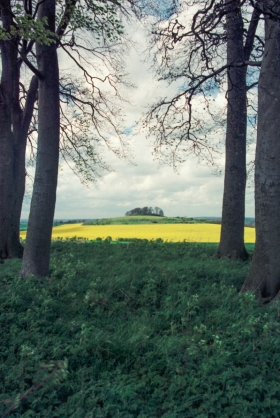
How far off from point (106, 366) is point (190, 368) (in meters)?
1.17

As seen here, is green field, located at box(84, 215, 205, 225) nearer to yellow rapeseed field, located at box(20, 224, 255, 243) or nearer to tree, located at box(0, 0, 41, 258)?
yellow rapeseed field, located at box(20, 224, 255, 243)

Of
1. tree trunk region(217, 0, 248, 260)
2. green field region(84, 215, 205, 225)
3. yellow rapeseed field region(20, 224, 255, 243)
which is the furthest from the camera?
green field region(84, 215, 205, 225)

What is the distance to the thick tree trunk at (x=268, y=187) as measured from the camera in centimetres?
740

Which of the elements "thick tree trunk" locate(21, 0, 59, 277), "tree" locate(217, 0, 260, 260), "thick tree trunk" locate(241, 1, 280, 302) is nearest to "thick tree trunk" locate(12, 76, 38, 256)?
"thick tree trunk" locate(21, 0, 59, 277)

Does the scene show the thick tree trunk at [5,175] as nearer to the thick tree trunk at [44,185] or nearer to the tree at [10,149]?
the tree at [10,149]

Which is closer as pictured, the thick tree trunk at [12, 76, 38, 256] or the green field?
the thick tree trunk at [12, 76, 38, 256]

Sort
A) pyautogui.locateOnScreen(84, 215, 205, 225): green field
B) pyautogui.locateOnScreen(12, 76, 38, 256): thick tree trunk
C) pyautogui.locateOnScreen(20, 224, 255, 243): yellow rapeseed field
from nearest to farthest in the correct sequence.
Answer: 1. pyautogui.locateOnScreen(12, 76, 38, 256): thick tree trunk
2. pyautogui.locateOnScreen(20, 224, 255, 243): yellow rapeseed field
3. pyautogui.locateOnScreen(84, 215, 205, 225): green field

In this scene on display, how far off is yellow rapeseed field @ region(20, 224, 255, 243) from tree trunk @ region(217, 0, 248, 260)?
4352 mm

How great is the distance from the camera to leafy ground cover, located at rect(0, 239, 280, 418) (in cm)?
423

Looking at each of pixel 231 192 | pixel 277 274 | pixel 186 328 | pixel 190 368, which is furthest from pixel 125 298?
pixel 231 192

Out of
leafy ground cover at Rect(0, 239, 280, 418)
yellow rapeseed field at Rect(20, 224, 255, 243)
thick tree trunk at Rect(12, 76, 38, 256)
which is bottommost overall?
leafy ground cover at Rect(0, 239, 280, 418)

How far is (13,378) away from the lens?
462 centimetres

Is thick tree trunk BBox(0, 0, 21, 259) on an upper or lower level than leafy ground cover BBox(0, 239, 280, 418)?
upper

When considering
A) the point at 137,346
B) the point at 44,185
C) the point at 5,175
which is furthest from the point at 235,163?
the point at 137,346
